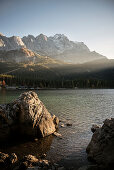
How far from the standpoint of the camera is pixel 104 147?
13.3m

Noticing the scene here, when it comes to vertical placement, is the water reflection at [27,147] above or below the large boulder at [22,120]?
below

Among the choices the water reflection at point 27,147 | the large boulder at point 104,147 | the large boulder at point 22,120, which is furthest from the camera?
the large boulder at point 22,120

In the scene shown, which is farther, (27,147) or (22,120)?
(22,120)

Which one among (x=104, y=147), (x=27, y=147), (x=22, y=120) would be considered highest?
(x=22, y=120)

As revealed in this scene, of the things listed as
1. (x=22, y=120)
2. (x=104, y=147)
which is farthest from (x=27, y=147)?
(x=104, y=147)

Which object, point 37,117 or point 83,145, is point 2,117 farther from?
point 83,145

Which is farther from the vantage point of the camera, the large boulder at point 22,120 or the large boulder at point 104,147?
the large boulder at point 22,120

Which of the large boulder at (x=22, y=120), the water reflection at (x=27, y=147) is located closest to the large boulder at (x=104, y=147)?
the water reflection at (x=27, y=147)

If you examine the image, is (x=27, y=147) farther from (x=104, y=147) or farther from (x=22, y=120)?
(x=104, y=147)

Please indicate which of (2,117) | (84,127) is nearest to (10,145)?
(2,117)

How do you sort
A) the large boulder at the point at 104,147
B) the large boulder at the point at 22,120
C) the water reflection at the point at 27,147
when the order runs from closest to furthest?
the large boulder at the point at 104,147 < the water reflection at the point at 27,147 < the large boulder at the point at 22,120

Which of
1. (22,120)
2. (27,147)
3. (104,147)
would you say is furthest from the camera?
(22,120)

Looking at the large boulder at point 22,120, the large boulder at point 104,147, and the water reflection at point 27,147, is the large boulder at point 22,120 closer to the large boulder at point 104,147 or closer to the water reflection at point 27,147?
the water reflection at point 27,147

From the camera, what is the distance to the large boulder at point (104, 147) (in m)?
12.4
